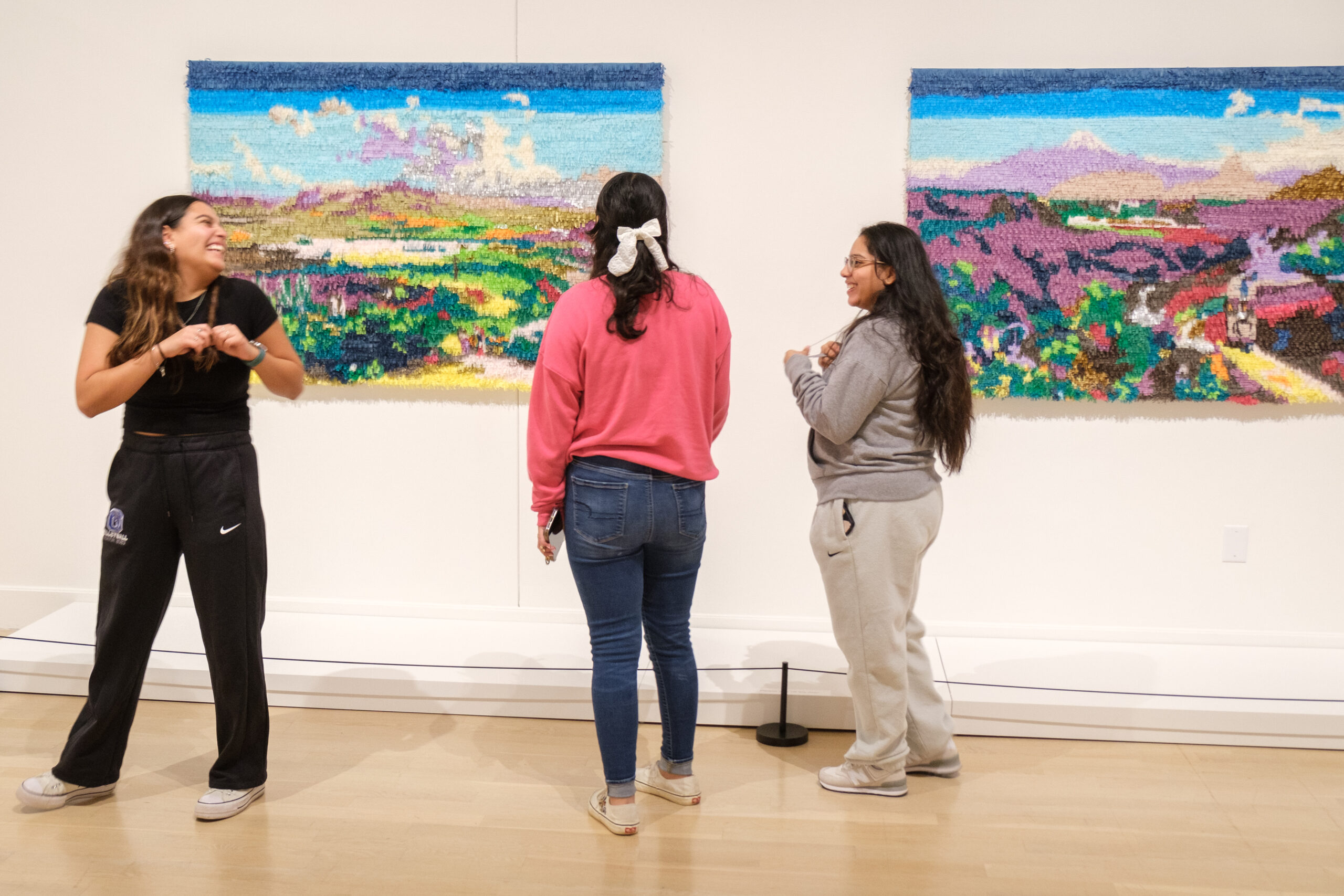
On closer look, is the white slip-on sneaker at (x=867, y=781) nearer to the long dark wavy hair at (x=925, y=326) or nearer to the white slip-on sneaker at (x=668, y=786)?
the white slip-on sneaker at (x=668, y=786)

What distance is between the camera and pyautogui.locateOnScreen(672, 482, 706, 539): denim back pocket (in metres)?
2.26

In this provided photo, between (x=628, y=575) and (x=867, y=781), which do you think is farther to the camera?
(x=867, y=781)

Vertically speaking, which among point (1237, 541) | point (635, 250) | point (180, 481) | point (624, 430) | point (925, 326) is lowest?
point (1237, 541)

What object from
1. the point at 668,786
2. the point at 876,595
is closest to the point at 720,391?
the point at 876,595

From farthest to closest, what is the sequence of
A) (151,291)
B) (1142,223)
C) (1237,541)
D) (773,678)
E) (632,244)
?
(1237,541), (1142,223), (773,678), (151,291), (632,244)

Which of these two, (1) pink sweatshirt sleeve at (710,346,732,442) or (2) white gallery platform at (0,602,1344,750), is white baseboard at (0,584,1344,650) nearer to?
(2) white gallery platform at (0,602,1344,750)

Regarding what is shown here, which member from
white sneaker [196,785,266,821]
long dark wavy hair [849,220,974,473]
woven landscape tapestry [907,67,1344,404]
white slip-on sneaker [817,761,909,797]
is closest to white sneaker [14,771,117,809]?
white sneaker [196,785,266,821]

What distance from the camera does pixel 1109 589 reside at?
3383 mm

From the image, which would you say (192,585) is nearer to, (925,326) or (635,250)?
(635,250)

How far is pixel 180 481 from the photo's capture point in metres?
2.29

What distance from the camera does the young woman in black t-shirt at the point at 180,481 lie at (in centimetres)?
225

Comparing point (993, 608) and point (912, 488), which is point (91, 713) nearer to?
point (912, 488)

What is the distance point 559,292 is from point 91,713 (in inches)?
68.8

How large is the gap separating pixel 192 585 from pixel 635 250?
4.00ft
